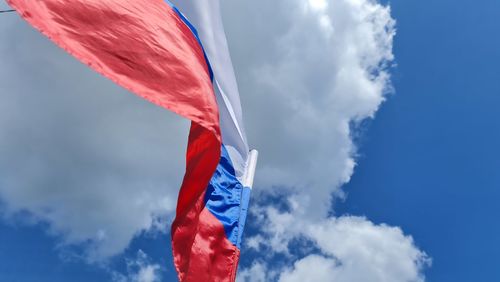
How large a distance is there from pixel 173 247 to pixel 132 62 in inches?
Result: 150

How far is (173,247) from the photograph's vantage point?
431 inches

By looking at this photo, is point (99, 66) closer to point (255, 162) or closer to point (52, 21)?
point (52, 21)

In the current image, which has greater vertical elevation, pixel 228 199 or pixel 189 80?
pixel 228 199

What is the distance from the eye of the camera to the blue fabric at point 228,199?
1252 cm

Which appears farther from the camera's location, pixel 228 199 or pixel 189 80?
pixel 228 199

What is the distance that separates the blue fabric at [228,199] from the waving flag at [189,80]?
0.08 feet

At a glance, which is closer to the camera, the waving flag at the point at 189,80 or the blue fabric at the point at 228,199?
the waving flag at the point at 189,80

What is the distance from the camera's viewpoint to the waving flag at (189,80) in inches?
345

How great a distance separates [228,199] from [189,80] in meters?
4.02

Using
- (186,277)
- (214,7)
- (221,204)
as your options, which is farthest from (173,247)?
(214,7)

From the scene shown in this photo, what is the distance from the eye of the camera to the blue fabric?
12.5m

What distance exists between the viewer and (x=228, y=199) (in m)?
13.1

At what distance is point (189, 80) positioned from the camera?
32.6 feet

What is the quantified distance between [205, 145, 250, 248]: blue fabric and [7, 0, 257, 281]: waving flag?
2 cm
